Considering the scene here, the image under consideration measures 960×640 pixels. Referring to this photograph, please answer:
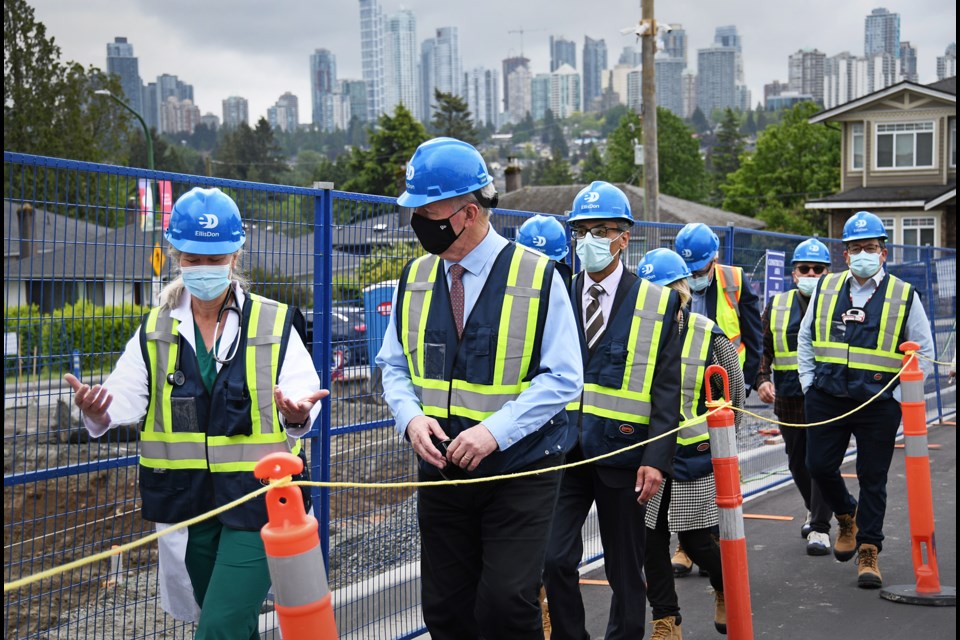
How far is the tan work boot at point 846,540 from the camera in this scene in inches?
330

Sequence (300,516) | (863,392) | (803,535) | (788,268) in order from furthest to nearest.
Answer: (788,268), (803,535), (863,392), (300,516)

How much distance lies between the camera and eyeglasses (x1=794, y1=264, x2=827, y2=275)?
1003cm

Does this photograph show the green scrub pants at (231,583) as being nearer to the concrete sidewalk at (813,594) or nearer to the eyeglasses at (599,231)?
the eyeglasses at (599,231)

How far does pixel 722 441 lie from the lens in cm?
564

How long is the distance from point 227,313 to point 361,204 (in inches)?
74.6

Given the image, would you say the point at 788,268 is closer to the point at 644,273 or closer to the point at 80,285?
the point at 644,273

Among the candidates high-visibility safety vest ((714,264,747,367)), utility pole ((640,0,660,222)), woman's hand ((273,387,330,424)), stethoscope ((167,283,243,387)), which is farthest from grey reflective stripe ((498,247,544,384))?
utility pole ((640,0,660,222))

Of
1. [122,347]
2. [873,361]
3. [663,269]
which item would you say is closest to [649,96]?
[873,361]

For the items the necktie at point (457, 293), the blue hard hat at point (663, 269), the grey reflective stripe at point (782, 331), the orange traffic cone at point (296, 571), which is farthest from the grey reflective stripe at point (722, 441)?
the grey reflective stripe at point (782, 331)

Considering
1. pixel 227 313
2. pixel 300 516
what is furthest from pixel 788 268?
pixel 300 516

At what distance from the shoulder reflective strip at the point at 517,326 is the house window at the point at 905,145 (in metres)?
47.1

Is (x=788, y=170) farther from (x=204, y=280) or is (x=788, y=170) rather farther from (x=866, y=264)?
(x=204, y=280)

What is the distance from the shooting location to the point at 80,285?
4.69 m

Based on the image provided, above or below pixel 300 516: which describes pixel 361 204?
above
